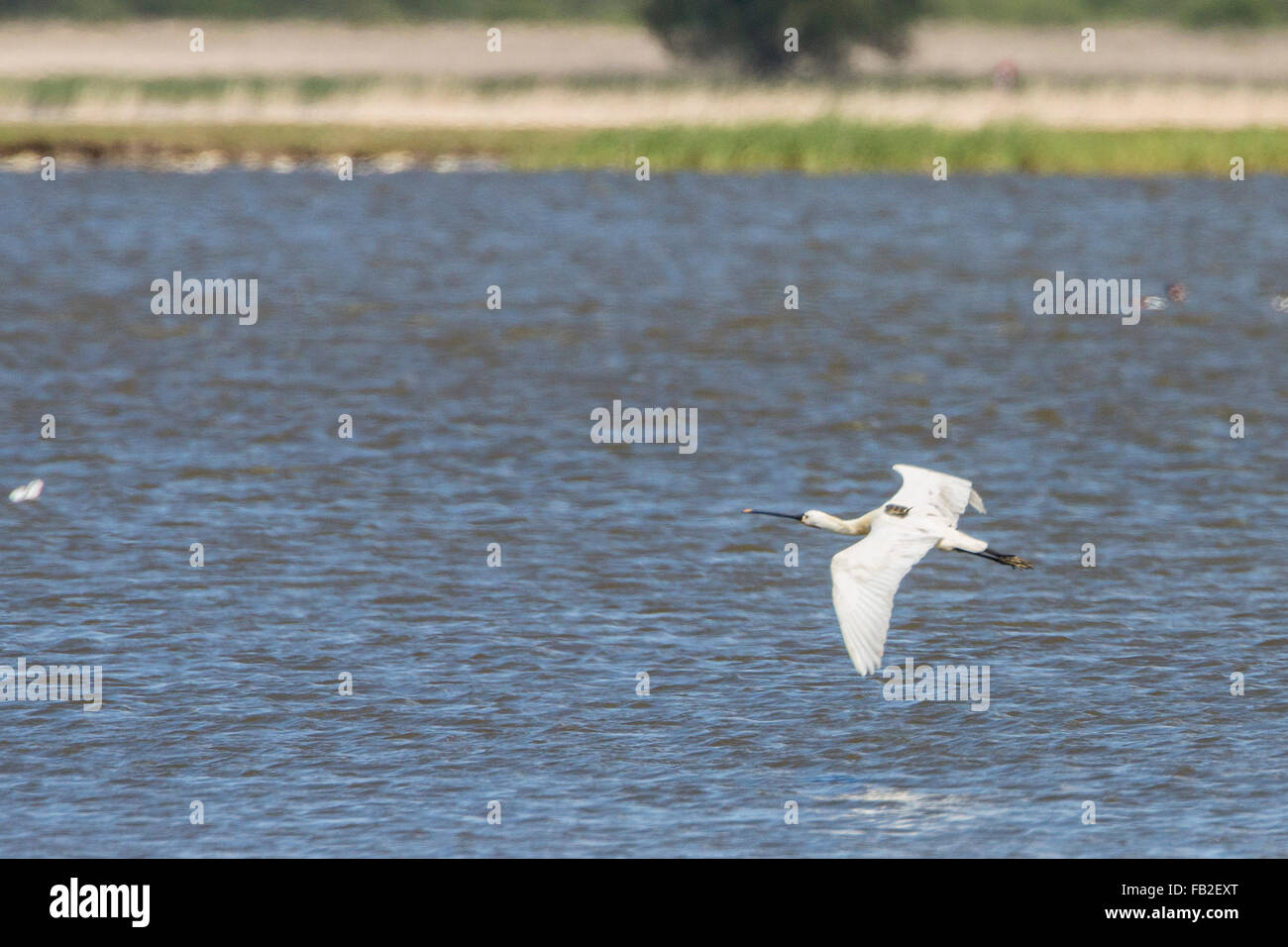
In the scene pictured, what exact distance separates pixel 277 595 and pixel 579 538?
2.21 metres

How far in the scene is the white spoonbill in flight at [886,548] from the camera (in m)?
9.34

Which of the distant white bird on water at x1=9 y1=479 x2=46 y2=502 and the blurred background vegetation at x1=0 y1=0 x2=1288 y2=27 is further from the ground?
the blurred background vegetation at x1=0 y1=0 x2=1288 y2=27

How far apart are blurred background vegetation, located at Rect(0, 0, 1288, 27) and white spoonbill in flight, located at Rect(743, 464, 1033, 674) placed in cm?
5068

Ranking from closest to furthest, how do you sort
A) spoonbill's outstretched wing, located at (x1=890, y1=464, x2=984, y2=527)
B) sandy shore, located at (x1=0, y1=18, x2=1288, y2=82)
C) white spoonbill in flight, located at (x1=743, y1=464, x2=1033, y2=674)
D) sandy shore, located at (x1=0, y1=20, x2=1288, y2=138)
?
white spoonbill in flight, located at (x1=743, y1=464, x2=1033, y2=674), spoonbill's outstretched wing, located at (x1=890, y1=464, x2=984, y2=527), sandy shore, located at (x1=0, y1=20, x2=1288, y2=138), sandy shore, located at (x1=0, y1=18, x2=1288, y2=82)

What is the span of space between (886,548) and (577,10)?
226 feet

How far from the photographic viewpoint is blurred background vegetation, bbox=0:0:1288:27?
63562 millimetres

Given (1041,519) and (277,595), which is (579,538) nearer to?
(277,595)

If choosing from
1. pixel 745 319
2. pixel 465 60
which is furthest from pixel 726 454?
pixel 465 60

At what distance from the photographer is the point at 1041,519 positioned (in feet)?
48.9

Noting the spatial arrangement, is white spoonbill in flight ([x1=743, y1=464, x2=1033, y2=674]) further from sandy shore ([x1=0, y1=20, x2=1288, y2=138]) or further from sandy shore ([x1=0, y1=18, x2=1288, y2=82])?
sandy shore ([x1=0, y1=18, x2=1288, y2=82])

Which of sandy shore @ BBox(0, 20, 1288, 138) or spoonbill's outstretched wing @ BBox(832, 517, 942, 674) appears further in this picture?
sandy shore @ BBox(0, 20, 1288, 138)

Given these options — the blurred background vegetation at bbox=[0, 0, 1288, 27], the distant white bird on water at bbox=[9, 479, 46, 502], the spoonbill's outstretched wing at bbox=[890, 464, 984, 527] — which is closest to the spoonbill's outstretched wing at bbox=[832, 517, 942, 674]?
the spoonbill's outstretched wing at bbox=[890, 464, 984, 527]

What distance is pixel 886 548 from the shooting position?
10227mm

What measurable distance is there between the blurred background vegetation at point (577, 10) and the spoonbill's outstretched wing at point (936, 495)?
50577mm
